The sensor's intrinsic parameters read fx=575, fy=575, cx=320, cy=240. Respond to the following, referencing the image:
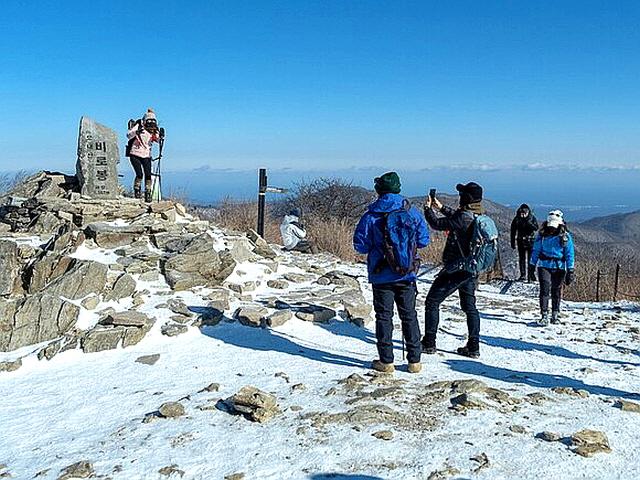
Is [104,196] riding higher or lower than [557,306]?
higher

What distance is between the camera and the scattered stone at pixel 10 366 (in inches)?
252

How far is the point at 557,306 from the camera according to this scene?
8867mm

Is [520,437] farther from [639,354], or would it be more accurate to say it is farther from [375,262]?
[639,354]

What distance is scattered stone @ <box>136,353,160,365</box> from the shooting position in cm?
637

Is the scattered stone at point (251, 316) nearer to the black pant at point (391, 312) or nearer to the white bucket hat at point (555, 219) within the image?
the black pant at point (391, 312)

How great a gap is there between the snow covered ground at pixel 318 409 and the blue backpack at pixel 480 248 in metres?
1.09

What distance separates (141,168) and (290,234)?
4.10 meters

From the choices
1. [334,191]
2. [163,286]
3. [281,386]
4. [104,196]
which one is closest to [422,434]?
[281,386]

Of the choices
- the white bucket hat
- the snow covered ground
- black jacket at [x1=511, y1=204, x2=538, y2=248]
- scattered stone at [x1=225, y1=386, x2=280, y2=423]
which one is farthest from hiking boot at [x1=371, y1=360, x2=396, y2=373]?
black jacket at [x1=511, y1=204, x2=538, y2=248]

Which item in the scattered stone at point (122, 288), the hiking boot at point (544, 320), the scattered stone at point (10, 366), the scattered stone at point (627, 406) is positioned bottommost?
the scattered stone at point (10, 366)

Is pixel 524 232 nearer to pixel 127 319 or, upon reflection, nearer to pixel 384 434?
pixel 127 319

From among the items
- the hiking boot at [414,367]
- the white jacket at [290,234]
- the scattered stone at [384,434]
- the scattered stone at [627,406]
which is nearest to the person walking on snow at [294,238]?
the white jacket at [290,234]

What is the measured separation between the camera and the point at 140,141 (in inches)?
457

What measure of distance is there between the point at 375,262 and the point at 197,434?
226 cm
